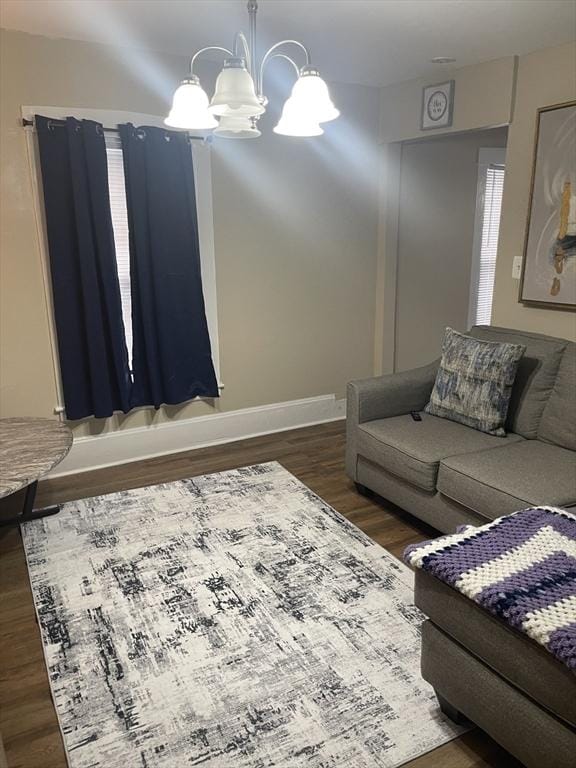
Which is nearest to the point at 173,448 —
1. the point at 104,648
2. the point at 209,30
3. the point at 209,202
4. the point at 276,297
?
the point at 276,297

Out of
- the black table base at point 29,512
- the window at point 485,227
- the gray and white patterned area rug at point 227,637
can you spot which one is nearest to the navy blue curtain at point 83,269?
the black table base at point 29,512

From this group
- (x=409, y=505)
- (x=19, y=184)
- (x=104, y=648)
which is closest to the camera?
(x=104, y=648)

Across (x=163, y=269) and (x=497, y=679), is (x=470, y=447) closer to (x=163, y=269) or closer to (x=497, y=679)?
(x=497, y=679)

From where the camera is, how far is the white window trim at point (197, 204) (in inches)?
130

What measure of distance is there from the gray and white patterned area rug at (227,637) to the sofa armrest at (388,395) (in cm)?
59

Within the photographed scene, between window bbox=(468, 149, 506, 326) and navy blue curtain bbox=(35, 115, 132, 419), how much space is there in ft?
9.99

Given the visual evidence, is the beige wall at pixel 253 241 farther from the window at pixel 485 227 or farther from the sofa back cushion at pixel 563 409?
the sofa back cushion at pixel 563 409

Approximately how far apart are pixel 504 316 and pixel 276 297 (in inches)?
62.7

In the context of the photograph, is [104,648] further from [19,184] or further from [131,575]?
[19,184]

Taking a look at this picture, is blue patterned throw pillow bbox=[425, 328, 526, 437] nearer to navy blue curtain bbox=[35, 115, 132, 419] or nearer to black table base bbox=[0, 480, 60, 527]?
navy blue curtain bbox=[35, 115, 132, 419]

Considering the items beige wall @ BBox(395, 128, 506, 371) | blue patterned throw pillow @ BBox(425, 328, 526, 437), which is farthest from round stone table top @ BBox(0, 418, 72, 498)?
beige wall @ BBox(395, 128, 506, 371)

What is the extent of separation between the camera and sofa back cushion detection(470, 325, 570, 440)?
3.05 m

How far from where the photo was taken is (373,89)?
14.1 ft

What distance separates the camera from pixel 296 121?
7.38ft
